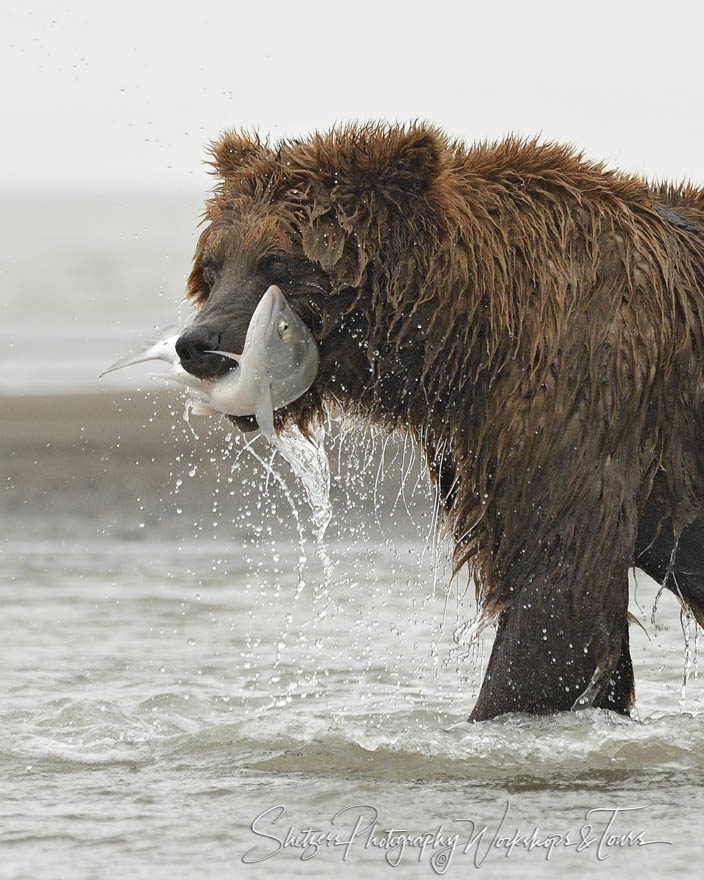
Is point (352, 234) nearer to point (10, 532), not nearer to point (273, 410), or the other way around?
point (273, 410)

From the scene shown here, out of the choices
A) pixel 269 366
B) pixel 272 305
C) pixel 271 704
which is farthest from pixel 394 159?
pixel 271 704

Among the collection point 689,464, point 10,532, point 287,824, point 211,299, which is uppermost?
point 211,299

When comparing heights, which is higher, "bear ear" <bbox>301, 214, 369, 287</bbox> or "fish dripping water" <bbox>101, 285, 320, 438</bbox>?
"bear ear" <bbox>301, 214, 369, 287</bbox>

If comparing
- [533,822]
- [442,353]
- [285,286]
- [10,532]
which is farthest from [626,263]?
[10,532]

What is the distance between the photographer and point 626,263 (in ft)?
15.4

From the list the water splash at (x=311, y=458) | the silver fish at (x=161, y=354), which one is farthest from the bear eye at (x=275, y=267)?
the water splash at (x=311, y=458)

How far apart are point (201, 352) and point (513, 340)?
851mm

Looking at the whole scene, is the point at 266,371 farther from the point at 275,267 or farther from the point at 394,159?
the point at 394,159

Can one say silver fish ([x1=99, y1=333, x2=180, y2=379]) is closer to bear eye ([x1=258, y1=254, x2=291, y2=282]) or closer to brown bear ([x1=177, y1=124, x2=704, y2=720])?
brown bear ([x1=177, y1=124, x2=704, y2=720])

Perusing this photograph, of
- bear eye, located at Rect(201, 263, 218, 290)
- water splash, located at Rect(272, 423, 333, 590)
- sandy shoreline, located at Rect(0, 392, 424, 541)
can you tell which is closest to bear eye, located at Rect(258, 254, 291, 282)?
bear eye, located at Rect(201, 263, 218, 290)

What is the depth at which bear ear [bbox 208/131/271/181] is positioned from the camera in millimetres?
4898

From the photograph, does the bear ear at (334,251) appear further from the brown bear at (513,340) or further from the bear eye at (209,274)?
the bear eye at (209,274)

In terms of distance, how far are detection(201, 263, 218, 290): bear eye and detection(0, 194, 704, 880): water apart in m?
0.58

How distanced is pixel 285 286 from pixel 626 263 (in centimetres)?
94
